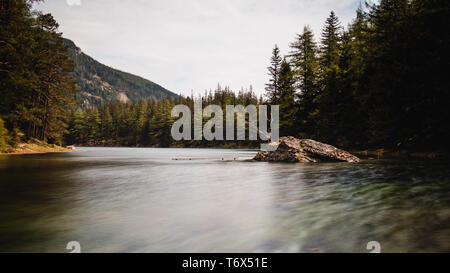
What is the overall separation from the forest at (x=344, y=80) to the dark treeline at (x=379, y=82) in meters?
0.07

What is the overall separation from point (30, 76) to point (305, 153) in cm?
3021

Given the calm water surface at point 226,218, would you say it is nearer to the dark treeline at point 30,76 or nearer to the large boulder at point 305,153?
the large boulder at point 305,153

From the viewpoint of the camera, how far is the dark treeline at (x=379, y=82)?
1560 cm

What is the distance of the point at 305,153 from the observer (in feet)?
59.8

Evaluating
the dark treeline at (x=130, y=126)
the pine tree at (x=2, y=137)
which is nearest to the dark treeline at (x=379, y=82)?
the pine tree at (x=2, y=137)

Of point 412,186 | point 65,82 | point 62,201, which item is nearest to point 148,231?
point 62,201

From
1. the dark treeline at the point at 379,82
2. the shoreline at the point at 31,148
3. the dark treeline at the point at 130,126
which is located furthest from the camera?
the dark treeline at the point at 130,126

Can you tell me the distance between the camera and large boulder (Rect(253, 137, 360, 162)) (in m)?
17.8

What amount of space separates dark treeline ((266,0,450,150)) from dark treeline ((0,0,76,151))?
3176 centimetres

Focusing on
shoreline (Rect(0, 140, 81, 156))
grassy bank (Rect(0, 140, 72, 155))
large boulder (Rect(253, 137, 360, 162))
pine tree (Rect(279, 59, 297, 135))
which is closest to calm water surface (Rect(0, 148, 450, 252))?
large boulder (Rect(253, 137, 360, 162))

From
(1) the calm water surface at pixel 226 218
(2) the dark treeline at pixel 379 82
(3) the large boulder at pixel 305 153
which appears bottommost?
(1) the calm water surface at pixel 226 218

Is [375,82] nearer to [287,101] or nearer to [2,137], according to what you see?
[287,101]
